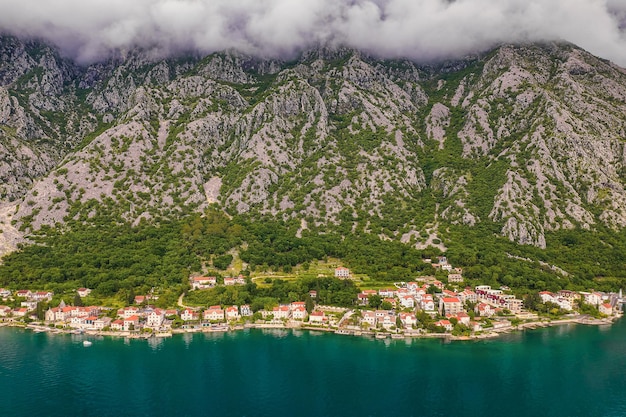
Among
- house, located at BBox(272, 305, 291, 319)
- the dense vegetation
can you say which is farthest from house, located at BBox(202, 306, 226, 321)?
house, located at BBox(272, 305, 291, 319)

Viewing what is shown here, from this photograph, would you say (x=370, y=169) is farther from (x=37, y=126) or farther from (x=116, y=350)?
(x=37, y=126)

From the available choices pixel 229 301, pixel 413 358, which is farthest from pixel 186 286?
pixel 413 358

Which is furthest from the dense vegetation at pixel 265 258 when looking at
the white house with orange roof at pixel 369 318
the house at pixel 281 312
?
the white house with orange roof at pixel 369 318

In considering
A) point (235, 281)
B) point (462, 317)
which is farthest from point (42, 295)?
point (462, 317)

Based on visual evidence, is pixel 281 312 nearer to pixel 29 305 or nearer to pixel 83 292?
pixel 83 292

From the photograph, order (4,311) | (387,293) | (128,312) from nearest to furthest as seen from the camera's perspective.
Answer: (128,312) < (4,311) < (387,293)

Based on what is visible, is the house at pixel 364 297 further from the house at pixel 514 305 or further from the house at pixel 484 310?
the house at pixel 514 305

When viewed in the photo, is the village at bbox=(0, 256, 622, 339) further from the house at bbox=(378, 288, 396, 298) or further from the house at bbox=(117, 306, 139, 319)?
the house at bbox=(378, 288, 396, 298)

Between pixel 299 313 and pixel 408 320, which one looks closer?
pixel 408 320
